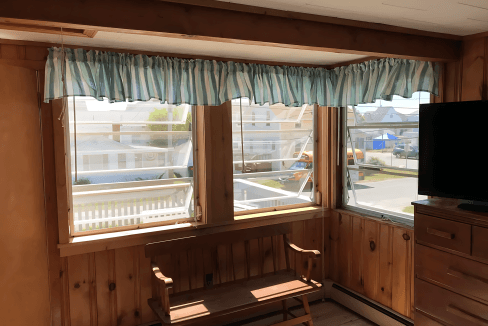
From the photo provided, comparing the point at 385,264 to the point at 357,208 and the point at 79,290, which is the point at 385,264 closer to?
the point at 357,208

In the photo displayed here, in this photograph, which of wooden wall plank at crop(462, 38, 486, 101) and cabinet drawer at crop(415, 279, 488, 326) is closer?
cabinet drawer at crop(415, 279, 488, 326)

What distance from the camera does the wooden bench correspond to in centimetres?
294

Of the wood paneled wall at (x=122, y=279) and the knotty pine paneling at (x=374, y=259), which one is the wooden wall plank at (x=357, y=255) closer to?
the knotty pine paneling at (x=374, y=259)

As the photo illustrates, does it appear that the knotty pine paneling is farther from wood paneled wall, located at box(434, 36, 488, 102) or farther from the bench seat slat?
wood paneled wall, located at box(434, 36, 488, 102)

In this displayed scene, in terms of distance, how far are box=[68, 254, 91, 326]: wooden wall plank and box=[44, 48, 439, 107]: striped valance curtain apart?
48.2 inches

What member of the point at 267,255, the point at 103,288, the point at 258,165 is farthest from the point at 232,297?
the point at 258,165

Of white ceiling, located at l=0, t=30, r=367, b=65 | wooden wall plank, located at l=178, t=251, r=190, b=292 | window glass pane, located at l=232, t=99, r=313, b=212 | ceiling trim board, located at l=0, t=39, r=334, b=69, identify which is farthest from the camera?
window glass pane, located at l=232, t=99, r=313, b=212

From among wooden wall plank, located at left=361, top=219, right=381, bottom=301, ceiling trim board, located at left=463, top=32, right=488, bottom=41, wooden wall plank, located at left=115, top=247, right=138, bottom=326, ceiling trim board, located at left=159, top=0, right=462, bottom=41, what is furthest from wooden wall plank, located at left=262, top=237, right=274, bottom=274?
ceiling trim board, located at left=463, top=32, right=488, bottom=41

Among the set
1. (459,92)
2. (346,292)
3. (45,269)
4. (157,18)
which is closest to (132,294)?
(45,269)

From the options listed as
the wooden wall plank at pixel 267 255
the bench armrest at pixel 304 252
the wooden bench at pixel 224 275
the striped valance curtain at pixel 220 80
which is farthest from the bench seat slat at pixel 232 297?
the striped valance curtain at pixel 220 80

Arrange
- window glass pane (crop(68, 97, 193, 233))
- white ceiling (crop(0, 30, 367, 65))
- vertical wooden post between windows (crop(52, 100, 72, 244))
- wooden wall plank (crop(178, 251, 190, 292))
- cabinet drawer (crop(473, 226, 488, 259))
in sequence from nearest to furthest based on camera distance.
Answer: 1. cabinet drawer (crop(473, 226, 488, 259))
2. white ceiling (crop(0, 30, 367, 65))
3. vertical wooden post between windows (crop(52, 100, 72, 244))
4. window glass pane (crop(68, 97, 193, 233))
5. wooden wall plank (crop(178, 251, 190, 292))

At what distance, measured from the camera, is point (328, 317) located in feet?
12.0

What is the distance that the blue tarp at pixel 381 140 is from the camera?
340cm

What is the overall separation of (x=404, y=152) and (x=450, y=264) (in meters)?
1.08
